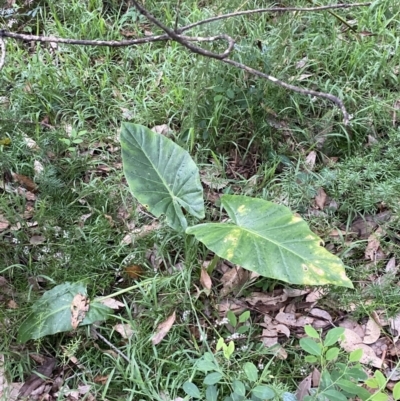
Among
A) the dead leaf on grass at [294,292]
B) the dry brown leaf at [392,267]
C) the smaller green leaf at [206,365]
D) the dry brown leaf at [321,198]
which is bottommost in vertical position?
the dead leaf on grass at [294,292]

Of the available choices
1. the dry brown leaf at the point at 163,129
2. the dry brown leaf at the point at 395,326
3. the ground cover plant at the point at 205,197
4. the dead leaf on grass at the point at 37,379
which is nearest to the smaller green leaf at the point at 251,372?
the ground cover plant at the point at 205,197

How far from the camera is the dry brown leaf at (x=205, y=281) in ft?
6.25

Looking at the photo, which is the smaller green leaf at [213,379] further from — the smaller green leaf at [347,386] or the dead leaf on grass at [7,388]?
the dead leaf on grass at [7,388]

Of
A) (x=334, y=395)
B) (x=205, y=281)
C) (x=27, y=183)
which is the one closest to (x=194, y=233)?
(x=205, y=281)

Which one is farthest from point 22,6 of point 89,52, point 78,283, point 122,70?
point 78,283

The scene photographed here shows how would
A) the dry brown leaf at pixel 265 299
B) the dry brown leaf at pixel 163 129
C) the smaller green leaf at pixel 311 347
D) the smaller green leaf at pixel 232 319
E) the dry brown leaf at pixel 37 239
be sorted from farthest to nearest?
the dry brown leaf at pixel 163 129 < the dry brown leaf at pixel 37 239 < the dry brown leaf at pixel 265 299 < the smaller green leaf at pixel 232 319 < the smaller green leaf at pixel 311 347

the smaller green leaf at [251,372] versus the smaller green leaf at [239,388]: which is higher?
the smaller green leaf at [251,372]

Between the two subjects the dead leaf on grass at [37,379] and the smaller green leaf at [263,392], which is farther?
the dead leaf on grass at [37,379]

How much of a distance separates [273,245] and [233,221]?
20 cm

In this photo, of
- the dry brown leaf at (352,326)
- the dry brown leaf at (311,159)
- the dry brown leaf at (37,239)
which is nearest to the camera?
the dry brown leaf at (352,326)

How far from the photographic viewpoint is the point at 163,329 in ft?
5.93

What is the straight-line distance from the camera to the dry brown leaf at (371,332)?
1792 millimetres

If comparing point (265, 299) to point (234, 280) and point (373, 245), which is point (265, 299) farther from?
point (373, 245)

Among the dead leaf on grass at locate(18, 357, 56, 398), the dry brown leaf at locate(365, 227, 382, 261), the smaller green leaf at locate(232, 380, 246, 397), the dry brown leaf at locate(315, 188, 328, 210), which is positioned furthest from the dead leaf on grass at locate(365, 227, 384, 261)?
the dead leaf on grass at locate(18, 357, 56, 398)
